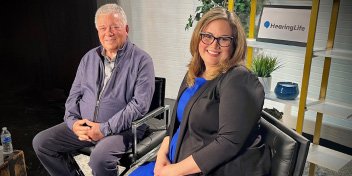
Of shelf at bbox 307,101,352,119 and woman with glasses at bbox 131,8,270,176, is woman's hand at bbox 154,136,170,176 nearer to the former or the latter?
woman with glasses at bbox 131,8,270,176

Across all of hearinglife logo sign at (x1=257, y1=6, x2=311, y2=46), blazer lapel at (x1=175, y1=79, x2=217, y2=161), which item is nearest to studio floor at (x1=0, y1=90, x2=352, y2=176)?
hearinglife logo sign at (x1=257, y1=6, x2=311, y2=46)

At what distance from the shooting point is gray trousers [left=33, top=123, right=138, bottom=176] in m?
1.94

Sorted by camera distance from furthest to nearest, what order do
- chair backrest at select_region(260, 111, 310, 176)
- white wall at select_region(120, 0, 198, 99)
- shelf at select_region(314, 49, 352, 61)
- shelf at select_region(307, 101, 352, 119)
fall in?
white wall at select_region(120, 0, 198, 99)
shelf at select_region(307, 101, 352, 119)
shelf at select_region(314, 49, 352, 61)
chair backrest at select_region(260, 111, 310, 176)

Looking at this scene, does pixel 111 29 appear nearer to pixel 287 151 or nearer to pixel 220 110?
pixel 220 110

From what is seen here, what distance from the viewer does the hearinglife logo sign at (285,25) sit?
249 cm

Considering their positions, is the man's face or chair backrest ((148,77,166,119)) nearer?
the man's face

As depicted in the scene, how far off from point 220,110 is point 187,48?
2.85 meters

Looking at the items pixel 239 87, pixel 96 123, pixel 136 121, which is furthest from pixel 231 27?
pixel 96 123

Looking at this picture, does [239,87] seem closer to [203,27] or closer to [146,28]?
[203,27]

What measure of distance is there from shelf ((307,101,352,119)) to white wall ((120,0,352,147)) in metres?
0.64

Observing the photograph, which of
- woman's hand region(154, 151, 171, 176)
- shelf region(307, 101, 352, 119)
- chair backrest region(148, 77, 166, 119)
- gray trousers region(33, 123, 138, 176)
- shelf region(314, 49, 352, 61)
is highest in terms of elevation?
shelf region(314, 49, 352, 61)

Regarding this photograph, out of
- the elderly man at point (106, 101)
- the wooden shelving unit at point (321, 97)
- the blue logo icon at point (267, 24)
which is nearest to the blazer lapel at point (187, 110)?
the elderly man at point (106, 101)

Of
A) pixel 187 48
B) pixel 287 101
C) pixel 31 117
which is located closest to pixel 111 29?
pixel 287 101

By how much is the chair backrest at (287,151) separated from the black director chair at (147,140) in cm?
85
